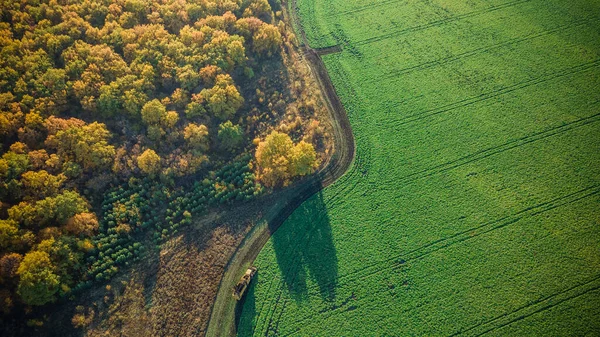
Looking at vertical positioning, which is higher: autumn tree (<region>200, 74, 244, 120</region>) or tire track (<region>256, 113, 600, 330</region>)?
autumn tree (<region>200, 74, 244, 120</region>)

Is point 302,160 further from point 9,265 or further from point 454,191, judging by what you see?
point 9,265

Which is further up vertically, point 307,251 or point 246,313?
point 307,251

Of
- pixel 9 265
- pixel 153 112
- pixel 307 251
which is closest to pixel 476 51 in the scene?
pixel 307 251

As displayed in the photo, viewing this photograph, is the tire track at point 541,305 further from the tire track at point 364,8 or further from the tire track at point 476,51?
the tire track at point 364,8

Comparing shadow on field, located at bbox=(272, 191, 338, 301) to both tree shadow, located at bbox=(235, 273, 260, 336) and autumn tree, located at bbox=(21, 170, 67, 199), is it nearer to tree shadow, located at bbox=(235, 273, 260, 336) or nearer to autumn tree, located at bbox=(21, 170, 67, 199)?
tree shadow, located at bbox=(235, 273, 260, 336)

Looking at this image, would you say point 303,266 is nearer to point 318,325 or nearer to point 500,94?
point 318,325

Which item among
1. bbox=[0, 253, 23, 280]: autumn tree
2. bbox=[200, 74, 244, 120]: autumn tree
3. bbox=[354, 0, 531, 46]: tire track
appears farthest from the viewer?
bbox=[354, 0, 531, 46]: tire track

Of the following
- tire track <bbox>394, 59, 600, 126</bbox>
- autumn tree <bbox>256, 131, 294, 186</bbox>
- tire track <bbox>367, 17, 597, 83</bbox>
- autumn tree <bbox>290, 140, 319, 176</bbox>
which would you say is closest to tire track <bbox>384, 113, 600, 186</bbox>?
tire track <bbox>394, 59, 600, 126</bbox>
